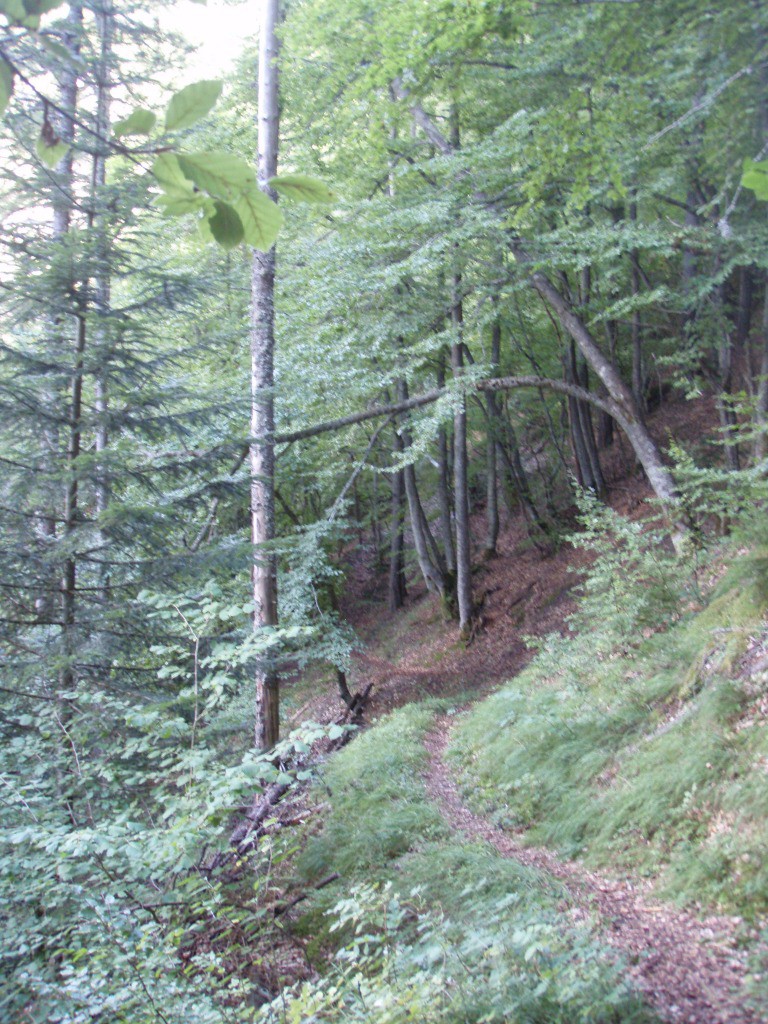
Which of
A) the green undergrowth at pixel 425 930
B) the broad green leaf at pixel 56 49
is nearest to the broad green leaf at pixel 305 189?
the broad green leaf at pixel 56 49

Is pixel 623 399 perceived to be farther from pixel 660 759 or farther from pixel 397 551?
pixel 397 551

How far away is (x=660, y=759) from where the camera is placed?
5105 millimetres

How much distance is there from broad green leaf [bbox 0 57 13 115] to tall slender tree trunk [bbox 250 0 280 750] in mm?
7221

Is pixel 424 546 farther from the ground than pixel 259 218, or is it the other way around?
pixel 259 218

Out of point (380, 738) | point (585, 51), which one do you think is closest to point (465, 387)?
point (585, 51)

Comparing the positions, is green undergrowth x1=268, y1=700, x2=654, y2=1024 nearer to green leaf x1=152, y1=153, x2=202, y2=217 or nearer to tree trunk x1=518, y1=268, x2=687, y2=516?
green leaf x1=152, y1=153, x2=202, y2=217

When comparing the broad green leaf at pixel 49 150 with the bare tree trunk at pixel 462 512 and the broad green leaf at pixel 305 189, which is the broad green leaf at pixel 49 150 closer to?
the broad green leaf at pixel 305 189

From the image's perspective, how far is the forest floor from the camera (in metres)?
3.13

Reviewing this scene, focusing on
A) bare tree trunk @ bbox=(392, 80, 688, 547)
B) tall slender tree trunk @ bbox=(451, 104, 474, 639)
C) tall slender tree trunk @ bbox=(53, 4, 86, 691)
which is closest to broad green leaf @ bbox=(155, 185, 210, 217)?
tall slender tree trunk @ bbox=(53, 4, 86, 691)

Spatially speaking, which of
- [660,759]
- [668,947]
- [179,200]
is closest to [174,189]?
[179,200]

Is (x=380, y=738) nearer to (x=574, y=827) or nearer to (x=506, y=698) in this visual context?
(x=506, y=698)

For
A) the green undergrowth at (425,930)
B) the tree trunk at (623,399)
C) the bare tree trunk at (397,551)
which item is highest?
the tree trunk at (623,399)

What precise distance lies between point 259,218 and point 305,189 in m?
0.10

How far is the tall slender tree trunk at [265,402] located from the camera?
8.42 metres
